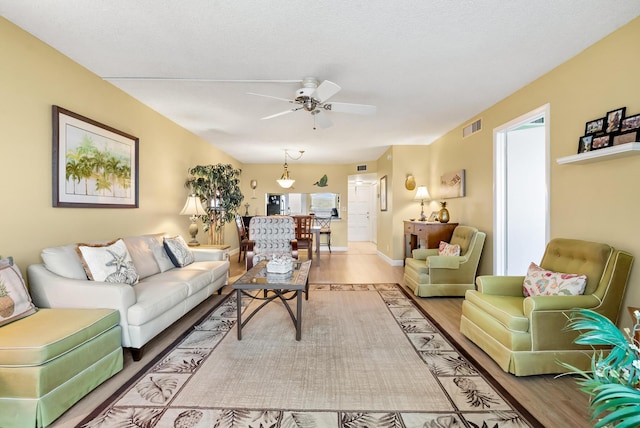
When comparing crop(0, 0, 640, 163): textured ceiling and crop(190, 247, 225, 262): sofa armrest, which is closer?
crop(0, 0, 640, 163): textured ceiling

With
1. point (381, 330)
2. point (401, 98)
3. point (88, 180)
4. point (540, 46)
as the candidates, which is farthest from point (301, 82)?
point (381, 330)

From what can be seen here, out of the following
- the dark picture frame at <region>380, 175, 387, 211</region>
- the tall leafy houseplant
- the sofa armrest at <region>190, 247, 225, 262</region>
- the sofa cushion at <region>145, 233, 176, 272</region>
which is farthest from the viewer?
the dark picture frame at <region>380, 175, 387, 211</region>

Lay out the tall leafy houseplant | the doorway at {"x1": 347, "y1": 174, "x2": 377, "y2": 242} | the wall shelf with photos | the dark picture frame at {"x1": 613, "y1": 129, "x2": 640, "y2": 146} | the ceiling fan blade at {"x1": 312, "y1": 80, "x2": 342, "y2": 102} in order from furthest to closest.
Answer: the doorway at {"x1": 347, "y1": 174, "x2": 377, "y2": 242} → the tall leafy houseplant → the ceiling fan blade at {"x1": 312, "y1": 80, "x2": 342, "y2": 102} → the dark picture frame at {"x1": 613, "y1": 129, "x2": 640, "y2": 146} → the wall shelf with photos

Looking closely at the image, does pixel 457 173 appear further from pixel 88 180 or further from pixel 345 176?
pixel 88 180

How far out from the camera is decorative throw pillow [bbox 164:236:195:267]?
374 centimetres

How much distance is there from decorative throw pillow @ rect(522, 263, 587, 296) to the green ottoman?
10.9 feet

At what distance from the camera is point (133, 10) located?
2088 mm

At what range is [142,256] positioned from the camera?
333 centimetres

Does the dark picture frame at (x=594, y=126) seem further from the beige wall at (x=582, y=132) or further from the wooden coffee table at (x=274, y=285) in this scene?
the wooden coffee table at (x=274, y=285)

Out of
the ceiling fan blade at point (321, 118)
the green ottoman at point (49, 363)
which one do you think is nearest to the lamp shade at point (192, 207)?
the ceiling fan blade at point (321, 118)

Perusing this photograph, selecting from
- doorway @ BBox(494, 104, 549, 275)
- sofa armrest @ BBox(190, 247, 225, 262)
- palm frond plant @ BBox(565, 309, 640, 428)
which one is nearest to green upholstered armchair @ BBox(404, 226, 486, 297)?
doorway @ BBox(494, 104, 549, 275)

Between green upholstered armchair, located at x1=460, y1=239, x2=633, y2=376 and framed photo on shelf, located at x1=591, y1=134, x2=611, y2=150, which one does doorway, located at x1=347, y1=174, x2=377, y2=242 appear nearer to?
framed photo on shelf, located at x1=591, y1=134, x2=611, y2=150

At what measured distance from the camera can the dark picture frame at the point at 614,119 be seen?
2291mm

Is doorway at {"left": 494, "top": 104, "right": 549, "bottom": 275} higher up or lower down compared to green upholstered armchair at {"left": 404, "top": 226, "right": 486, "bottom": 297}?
higher up
